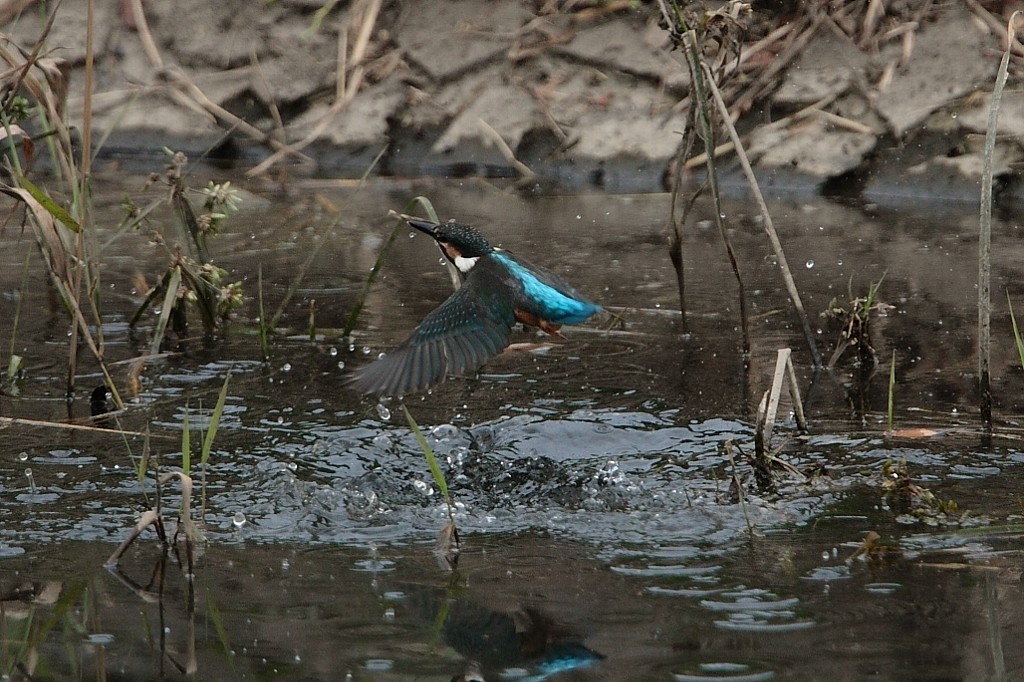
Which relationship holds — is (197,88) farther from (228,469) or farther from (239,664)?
(239,664)

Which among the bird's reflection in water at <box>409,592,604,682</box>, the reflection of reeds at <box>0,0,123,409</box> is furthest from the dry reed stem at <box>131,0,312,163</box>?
the bird's reflection in water at <box>409,592,604,682</box>

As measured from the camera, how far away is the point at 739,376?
442 cm

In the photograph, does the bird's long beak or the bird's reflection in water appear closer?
the bird's reflection in water

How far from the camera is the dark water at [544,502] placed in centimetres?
249

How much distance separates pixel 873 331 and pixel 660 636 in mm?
2695

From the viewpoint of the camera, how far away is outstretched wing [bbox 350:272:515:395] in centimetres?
348

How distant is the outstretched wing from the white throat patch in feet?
0.83

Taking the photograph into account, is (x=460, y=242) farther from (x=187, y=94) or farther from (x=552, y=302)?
(x=187, y=94)

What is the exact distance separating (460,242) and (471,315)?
0.49m

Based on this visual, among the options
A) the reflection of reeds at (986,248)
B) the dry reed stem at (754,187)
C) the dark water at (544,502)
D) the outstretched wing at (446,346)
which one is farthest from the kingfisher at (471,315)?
the reflection of reeds at (986,248)

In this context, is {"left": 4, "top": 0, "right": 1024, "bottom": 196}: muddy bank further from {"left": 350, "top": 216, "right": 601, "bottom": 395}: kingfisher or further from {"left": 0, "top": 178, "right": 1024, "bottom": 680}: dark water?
{"left": 350, "top": 216, "right": 601, "bottom": 395}: kingfisher

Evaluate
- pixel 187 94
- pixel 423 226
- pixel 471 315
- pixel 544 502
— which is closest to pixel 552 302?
pixel 471 315

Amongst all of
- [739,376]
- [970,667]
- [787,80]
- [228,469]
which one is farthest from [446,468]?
[787,80]

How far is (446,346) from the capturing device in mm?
3654
